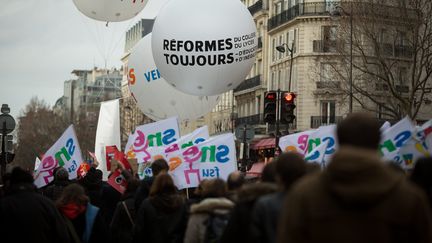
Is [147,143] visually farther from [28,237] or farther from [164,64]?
[28,237]

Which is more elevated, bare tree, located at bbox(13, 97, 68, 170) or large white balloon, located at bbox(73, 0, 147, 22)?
large white balloon, located at bbox(73, 0, 147, 22)

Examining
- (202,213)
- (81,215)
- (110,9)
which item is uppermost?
(110,9)

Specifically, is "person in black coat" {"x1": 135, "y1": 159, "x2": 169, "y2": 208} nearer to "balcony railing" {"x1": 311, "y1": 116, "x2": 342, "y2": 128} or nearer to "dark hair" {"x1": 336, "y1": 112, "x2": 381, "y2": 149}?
"dark hair" {"x1": 336, "y1": 112, "x2": 381, "y2": 149}

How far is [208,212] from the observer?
7.88 metres

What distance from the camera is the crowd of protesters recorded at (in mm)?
4406

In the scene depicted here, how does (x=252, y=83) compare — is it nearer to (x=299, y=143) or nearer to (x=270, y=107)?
(x=270, y=107)

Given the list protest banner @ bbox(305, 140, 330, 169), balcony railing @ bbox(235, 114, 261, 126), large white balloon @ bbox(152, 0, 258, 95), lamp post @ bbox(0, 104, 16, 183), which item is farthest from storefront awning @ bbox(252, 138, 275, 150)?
protest banner @ bbox(305, 140, 330, 169)

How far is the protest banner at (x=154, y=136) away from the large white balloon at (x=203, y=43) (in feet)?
9.87

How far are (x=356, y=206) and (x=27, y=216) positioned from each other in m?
4.77

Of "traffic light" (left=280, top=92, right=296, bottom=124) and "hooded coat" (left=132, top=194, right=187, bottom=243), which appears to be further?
"traffic light" (left=280, top=92, right=296, bottom=124)

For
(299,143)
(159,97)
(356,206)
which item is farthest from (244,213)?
(159,97)

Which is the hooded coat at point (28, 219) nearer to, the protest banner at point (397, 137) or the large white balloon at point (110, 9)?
the protest banner at point (397, 137)

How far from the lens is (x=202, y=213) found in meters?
7.89

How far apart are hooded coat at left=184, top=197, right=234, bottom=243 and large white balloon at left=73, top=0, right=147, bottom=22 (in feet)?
46.8
